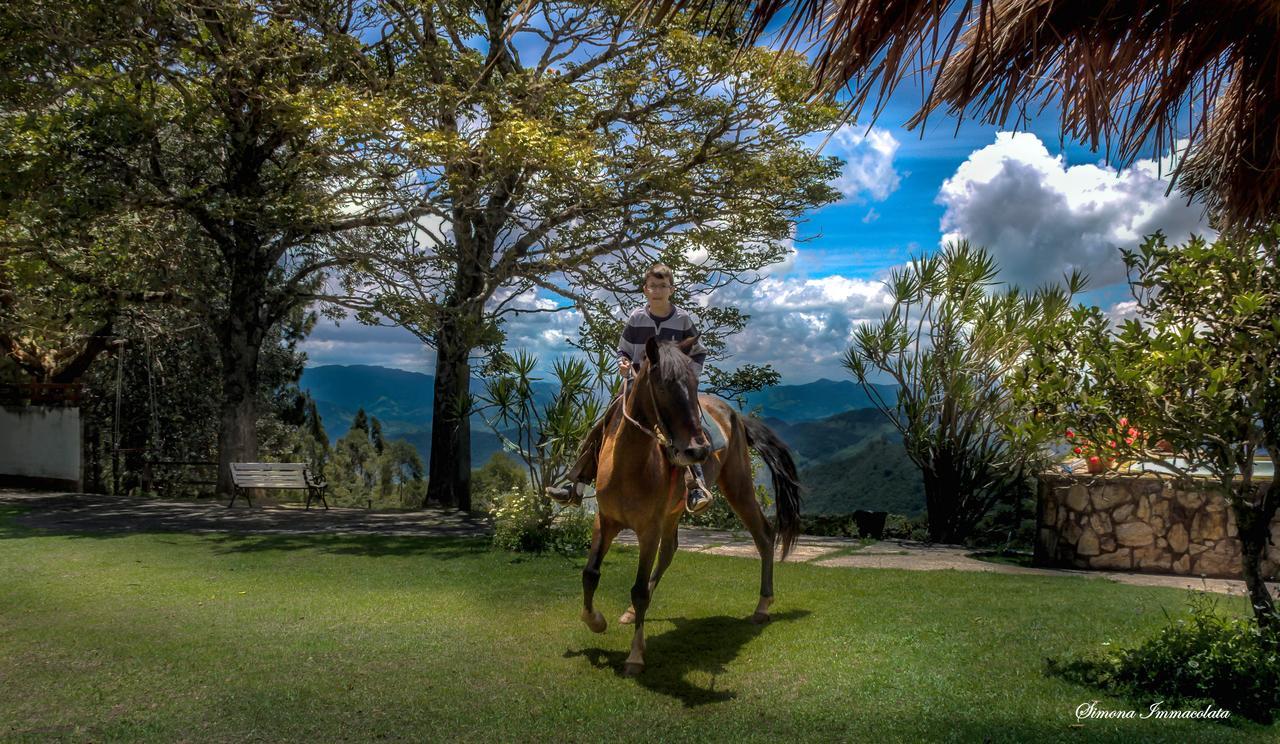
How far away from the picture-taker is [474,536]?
11.6 metres

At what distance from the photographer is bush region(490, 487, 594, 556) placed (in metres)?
9.82

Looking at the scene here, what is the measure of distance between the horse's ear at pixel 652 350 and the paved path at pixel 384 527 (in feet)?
17.3

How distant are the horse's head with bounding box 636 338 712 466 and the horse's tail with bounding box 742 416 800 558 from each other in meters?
2.92

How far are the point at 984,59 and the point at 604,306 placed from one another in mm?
11002

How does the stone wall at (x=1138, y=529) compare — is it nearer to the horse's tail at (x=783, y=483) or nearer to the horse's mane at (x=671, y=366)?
the horse's tail at (x=783, y=483)

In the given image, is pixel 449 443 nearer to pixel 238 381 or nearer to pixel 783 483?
pixel 238 381

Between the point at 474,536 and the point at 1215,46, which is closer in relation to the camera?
the point at 1215,46

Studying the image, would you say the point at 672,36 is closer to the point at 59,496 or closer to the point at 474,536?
the point at 474,536

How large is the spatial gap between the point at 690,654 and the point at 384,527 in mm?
8216

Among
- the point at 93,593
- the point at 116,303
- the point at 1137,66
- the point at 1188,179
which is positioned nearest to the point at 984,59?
the point at 1137,66

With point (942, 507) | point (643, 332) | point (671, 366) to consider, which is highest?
point (643, 332)

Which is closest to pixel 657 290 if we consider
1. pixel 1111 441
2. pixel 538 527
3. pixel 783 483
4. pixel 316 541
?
pixel 783 483

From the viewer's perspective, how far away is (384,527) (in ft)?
41.4

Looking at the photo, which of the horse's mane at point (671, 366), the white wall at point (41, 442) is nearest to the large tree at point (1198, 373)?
the horse's mane at point (671, 366)
